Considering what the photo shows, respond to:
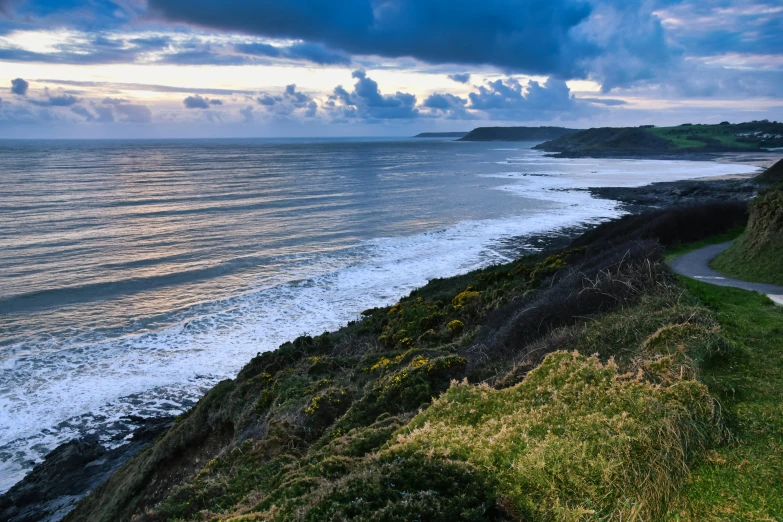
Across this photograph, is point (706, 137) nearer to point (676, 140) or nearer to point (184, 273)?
point (676, 140)

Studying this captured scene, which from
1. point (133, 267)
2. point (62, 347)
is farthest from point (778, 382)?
point (133, 267)

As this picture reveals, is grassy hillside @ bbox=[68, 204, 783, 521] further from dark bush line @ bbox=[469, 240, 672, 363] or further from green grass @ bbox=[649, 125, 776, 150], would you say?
green grass @ bbox=[649, 125, 776, 150]

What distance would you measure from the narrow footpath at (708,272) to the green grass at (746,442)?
14.7 ft

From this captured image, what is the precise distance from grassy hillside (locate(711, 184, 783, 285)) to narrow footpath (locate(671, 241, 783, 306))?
41 cm

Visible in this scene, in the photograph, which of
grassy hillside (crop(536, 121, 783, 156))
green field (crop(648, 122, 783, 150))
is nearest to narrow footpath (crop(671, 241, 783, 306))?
grassy hillside (crop(536, 121, 783, 156))

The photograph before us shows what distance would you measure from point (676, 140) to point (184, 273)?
542 ft

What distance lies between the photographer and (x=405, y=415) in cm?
816

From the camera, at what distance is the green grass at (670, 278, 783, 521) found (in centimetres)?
483

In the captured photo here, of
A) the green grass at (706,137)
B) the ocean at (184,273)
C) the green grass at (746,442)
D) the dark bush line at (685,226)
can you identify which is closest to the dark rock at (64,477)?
the ocean at (184,273)

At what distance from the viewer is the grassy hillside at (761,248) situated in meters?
14.7

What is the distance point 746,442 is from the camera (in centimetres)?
558

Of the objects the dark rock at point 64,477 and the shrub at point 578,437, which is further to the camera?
the dark rock at point 64,477

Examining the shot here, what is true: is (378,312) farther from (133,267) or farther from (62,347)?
(133,267)

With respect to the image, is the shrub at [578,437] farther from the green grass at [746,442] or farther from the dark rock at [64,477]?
the dark rock at [64,477]
